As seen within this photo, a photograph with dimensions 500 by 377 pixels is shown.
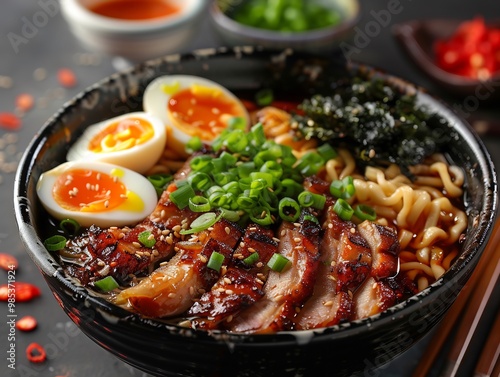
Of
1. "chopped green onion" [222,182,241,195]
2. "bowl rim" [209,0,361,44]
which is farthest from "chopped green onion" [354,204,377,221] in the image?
"bowl rim" [209,0,361,44]

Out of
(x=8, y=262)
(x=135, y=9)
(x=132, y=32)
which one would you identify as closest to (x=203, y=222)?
(x=8, y=262)

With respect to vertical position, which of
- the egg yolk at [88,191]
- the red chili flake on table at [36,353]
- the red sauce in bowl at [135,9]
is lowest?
the red chili flake on table at [36,353]

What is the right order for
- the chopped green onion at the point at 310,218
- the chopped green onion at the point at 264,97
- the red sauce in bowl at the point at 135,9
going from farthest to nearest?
1. the red sauce in bowl at the point at 135,9
2. the chopped green onion at the point at 264,97
3. the chopped green onion at the point at 310,218

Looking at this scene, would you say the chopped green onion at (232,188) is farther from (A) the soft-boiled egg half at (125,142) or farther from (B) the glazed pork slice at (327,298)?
(A) the soft-boiled egg half at (125,142)

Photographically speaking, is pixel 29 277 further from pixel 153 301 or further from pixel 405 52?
pixel 405 52

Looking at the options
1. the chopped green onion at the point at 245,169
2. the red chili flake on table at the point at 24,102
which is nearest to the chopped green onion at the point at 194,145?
the chopped green onion at the point at 245,169

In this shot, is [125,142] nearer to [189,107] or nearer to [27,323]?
[189,107]
